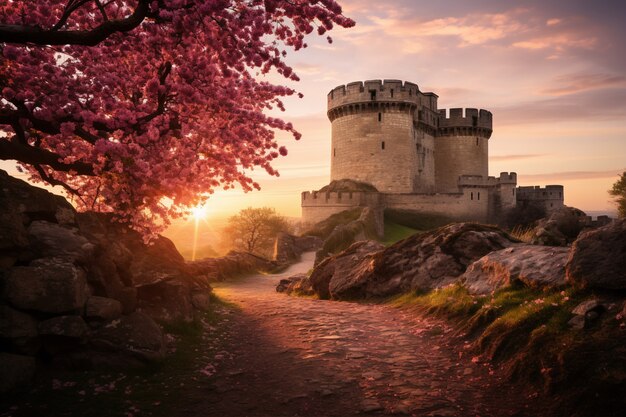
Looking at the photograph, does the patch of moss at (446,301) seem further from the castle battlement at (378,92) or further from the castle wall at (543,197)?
the castle wall at (543,197)

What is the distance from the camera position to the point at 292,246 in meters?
41.5

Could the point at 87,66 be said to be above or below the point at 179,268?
above

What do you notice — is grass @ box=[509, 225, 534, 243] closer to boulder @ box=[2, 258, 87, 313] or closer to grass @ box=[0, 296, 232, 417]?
grass @ box=[0, 296, 232, 417]

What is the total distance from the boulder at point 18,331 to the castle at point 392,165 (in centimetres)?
4074

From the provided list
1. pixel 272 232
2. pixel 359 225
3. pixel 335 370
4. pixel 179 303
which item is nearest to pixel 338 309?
pixel 179 303

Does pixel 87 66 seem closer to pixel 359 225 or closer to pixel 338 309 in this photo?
pixel 338 309

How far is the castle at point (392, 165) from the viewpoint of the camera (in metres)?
48.8

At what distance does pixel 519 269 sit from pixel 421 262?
4.44 metres

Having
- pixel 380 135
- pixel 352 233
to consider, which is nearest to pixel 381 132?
pixel 380 135

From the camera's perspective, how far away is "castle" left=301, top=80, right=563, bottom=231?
160 feet

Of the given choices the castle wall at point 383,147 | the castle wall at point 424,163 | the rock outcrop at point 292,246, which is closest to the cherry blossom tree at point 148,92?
the rock outcrop at point 292,246

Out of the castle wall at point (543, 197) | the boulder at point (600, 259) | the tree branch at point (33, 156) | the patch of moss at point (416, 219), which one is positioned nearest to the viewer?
the boulder at point (600, 259)

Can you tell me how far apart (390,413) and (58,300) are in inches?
193

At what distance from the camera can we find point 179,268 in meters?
11.9
